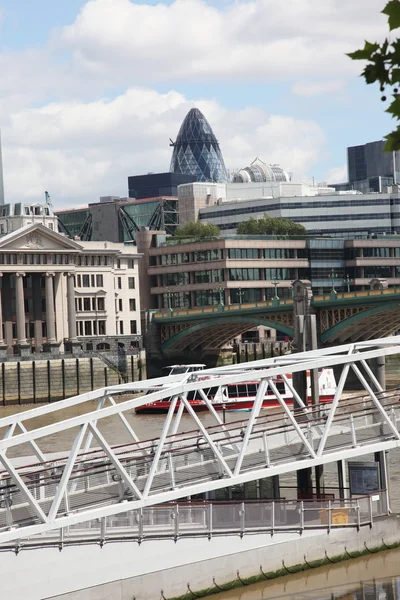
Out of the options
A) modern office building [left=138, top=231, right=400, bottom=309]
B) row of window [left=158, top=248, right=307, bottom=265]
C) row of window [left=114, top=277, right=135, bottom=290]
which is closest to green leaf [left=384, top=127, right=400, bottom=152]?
row of window [left=114, top=277, right=135, bottom=290]

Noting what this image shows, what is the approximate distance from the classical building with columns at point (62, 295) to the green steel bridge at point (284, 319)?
18.2ft

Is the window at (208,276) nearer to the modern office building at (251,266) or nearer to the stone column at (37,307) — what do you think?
the modern office building at (251,266)

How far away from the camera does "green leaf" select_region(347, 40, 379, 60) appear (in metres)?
8.42

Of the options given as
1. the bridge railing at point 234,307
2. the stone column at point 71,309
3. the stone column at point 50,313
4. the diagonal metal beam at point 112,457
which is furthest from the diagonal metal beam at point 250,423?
the stone column at point 50,313

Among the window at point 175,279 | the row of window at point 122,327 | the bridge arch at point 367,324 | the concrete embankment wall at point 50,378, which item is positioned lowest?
the concrete embankment wall at point 50,378

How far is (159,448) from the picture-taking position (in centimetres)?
2523

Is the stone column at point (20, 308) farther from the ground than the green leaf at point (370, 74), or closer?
closer

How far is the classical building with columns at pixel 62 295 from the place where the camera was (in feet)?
390

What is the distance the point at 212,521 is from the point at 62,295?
96.4 metres

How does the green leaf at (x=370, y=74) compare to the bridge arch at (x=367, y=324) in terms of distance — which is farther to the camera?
the bridge arch at (x=367, y=324)

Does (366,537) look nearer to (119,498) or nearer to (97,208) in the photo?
(119,498)

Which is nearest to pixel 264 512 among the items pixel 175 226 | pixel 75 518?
pixel 75 518

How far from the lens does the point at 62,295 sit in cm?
12219

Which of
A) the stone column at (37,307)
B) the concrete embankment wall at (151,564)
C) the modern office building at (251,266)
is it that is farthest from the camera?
the modern office building at (251,266)
